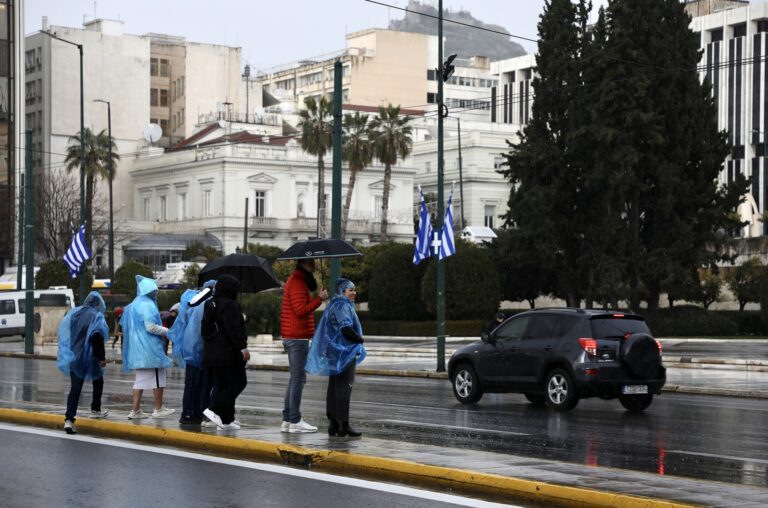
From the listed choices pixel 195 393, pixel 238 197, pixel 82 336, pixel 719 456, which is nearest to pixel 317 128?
pixel 238 197

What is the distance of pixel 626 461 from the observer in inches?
550

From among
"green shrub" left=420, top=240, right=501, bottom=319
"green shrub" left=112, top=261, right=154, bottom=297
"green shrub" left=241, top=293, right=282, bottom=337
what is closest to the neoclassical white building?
"green shrub" left=112, top=261, right=154, bottom=297

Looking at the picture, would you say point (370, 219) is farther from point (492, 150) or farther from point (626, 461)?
point (626, 461)

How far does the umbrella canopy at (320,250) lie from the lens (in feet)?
51.2

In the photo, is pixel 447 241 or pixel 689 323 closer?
pixel 447 241

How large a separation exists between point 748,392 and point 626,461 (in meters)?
11.5

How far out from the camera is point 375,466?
41.7ft

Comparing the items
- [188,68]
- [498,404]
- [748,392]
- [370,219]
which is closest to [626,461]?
[498,404]

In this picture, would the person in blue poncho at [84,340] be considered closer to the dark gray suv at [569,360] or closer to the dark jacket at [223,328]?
the dark jacket at [223,328]

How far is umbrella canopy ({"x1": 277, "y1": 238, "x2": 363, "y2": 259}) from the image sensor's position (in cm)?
1562

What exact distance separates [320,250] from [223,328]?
4.75 ft

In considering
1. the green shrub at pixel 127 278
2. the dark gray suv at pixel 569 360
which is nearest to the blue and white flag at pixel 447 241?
the dark gray suv at pixel 569 360

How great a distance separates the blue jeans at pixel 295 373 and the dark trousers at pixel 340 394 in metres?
0.42

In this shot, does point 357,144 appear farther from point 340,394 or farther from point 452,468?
point 452,468
